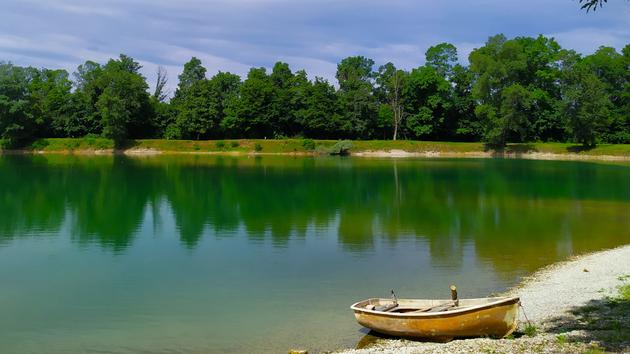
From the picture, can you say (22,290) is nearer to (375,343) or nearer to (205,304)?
(205,304)

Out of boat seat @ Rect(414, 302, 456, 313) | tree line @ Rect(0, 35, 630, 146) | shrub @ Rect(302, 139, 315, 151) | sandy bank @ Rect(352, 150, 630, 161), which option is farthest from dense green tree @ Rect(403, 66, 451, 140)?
boat seat @ Rect(414, 302, 456, 313)

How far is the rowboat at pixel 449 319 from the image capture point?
1039 centimetres

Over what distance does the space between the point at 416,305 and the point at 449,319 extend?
1.37m

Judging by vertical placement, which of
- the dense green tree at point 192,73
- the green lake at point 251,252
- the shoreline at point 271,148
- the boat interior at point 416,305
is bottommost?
the green lake at point 251,252

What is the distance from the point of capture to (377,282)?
16.6 metres

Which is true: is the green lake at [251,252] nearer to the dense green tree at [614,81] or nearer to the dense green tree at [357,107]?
the dense green tree at [614,81]

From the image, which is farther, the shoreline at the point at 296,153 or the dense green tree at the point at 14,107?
the shoreline at the point at 296,153

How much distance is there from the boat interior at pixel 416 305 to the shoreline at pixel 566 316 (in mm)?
667

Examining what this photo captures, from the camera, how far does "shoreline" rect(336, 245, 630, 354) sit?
9.52m

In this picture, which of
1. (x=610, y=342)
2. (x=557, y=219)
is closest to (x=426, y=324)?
(x=610, y=342)

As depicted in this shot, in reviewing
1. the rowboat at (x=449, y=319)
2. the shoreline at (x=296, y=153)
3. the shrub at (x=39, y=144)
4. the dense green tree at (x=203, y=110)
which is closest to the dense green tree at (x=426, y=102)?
the shoreline at (x=296, y=153)

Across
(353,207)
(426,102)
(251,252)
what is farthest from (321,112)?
(251,252)

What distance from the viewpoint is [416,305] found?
1186 centimetres

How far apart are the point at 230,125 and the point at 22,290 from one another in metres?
82.3
